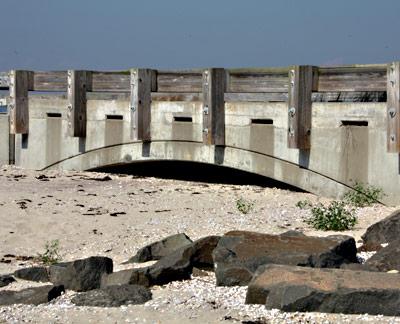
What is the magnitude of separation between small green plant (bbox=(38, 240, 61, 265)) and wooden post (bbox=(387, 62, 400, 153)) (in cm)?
530

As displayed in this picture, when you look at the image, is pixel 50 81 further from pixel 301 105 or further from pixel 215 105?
pixel 301 105

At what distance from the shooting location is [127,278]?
28.0ft

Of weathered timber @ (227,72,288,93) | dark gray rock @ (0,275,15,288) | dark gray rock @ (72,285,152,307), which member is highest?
weathered timber @ (227,72,288,93)

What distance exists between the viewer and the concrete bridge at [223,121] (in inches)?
564

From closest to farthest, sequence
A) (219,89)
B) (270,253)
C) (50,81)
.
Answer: (270,253)
(219,89)
(50,81)

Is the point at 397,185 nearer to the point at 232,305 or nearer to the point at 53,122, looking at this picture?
the point at 232,305

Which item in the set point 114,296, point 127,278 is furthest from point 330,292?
point 127,278

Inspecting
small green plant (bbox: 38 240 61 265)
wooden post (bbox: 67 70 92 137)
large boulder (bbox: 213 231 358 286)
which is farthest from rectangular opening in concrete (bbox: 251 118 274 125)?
large boulder (bbox: 213 231 358 286)

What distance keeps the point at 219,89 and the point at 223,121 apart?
577 mm

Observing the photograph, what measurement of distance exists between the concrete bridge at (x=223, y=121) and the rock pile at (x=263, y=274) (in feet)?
14.7

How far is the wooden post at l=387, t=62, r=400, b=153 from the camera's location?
45.1 feet

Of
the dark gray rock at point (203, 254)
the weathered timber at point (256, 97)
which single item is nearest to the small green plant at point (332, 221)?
the dark gray rock at point (203, 254)

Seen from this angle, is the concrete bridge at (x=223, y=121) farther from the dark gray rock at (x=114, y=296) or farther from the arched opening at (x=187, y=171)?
the dark gray rock at (x=114, y=296)

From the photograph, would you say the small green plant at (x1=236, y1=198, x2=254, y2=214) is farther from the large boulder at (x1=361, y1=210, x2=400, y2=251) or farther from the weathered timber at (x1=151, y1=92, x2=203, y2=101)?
the large boulder at (x1=361, y1=210, x2=400, y2=251)
